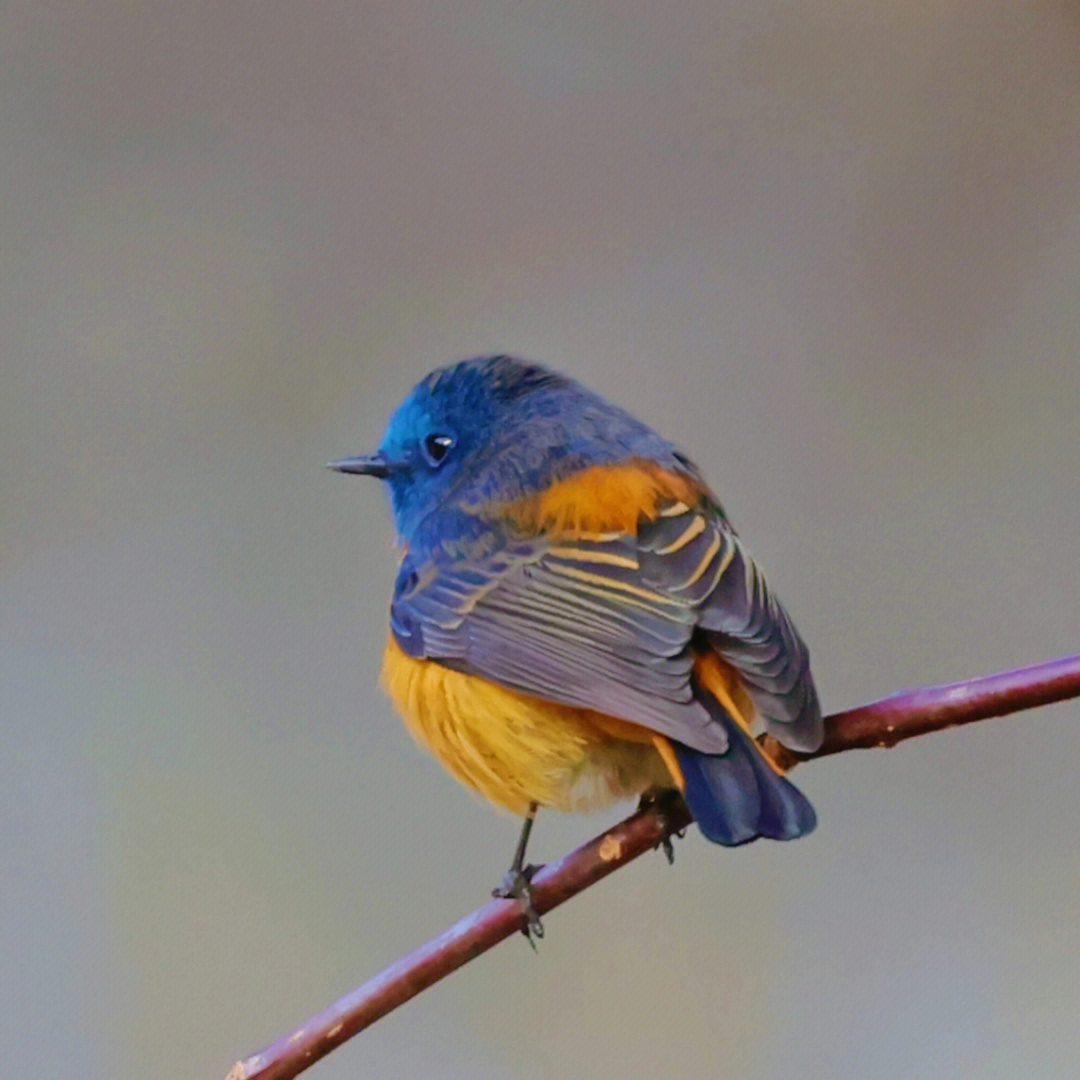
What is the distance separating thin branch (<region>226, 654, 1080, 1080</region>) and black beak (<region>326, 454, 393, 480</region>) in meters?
0.43

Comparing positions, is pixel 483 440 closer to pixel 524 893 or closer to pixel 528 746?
pixel 528 746

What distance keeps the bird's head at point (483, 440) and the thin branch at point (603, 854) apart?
357 mm

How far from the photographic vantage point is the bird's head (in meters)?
1.28

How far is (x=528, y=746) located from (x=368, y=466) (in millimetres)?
340

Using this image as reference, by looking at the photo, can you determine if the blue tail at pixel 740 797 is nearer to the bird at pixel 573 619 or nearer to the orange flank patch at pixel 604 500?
the bird at pixel 573 619

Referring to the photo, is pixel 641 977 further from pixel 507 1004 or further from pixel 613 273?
pixel 613 273

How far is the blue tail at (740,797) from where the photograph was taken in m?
0.88

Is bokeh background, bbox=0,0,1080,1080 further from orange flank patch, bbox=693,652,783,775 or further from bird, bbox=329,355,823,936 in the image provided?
orange flank patch, bbox=693,652,783,775

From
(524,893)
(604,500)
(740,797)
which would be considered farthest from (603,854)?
(604,500)

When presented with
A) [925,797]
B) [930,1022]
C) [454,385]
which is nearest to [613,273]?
[454,385]

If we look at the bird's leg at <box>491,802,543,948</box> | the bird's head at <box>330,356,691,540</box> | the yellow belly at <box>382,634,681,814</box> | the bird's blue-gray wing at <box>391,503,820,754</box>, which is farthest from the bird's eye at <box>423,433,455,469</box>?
the bird's leg at <box>491,802,543,948</box>

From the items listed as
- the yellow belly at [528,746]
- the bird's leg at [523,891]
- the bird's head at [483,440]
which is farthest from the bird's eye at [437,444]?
the bird's leg at [523,891]

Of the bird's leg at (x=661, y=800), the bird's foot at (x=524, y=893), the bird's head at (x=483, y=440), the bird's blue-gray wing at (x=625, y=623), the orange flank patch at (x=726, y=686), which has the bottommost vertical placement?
the bird's foot at (x=524, y=893)

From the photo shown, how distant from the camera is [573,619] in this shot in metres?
1.12
